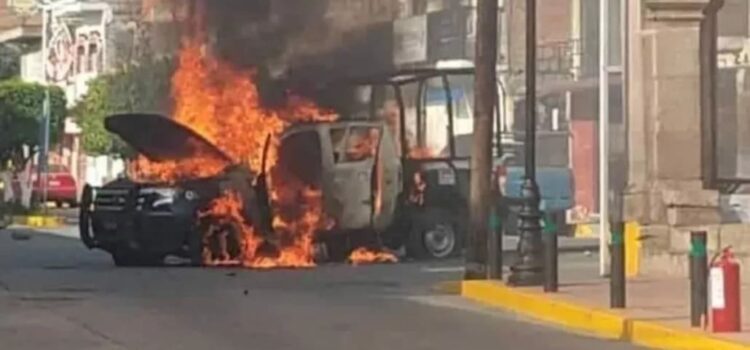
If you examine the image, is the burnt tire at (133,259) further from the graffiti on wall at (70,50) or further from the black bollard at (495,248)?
the graffiti on wall at (70,50)

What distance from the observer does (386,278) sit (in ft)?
84.3

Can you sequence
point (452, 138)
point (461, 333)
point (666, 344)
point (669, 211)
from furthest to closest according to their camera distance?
point (452, 138) → point (669, 211) → point (461, 333) → point (666, 344)

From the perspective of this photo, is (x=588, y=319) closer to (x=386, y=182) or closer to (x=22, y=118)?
(x=386, y=182)

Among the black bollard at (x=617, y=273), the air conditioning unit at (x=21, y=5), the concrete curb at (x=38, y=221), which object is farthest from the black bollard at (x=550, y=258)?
the air conditioning unit at (x=21, y=5)

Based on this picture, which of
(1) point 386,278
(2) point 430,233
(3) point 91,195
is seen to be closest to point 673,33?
(1) point 386,278

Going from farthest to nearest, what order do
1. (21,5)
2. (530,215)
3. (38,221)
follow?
(21,5), (38,221), (530,215)

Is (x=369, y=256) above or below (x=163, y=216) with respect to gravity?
below

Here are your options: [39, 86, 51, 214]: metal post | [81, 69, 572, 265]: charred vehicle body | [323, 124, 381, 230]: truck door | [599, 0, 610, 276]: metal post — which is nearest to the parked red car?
[39, 86, 51, 214]: metal post

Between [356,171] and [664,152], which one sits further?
[356,171]

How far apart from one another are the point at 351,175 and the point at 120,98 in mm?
19770

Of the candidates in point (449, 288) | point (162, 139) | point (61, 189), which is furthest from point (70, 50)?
point (449, 288)

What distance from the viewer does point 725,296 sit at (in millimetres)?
15797

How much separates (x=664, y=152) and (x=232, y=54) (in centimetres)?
1078

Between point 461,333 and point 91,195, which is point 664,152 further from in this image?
point 91,195
